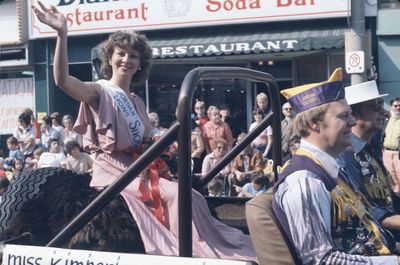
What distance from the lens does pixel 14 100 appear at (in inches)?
717

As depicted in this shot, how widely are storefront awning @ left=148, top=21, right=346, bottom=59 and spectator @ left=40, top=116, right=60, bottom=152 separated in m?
2.66

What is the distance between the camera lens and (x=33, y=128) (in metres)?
14.6

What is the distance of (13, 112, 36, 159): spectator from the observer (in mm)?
13977

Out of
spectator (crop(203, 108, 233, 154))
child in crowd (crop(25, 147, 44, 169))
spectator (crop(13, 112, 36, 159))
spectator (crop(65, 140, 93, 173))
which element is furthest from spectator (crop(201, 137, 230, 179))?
spectator (crop(13, 112, 36, 159))

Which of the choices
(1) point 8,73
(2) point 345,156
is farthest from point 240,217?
(1) point 8,73

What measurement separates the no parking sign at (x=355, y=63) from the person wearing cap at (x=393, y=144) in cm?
65

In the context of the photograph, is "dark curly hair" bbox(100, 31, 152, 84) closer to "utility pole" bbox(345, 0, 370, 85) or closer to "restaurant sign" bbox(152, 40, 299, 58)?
"utility pole" bbox(345, 0, 370, 85)

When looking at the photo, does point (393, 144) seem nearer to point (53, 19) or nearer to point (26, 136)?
point (53, 19)

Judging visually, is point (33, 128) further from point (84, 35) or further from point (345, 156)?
point (345, 156)

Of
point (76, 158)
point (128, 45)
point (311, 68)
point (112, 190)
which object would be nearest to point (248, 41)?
point (311, 68)

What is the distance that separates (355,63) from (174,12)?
21.2 feet

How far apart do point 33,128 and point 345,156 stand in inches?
435

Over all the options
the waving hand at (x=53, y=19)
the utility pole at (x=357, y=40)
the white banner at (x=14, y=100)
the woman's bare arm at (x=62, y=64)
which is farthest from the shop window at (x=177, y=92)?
the waving hand at (x=53, y=19)

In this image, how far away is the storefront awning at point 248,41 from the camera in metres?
13.9
